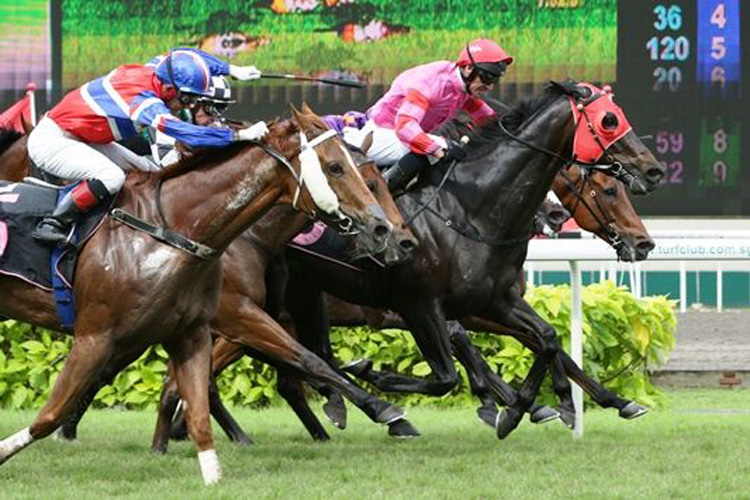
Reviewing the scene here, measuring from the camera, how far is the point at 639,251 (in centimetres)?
709

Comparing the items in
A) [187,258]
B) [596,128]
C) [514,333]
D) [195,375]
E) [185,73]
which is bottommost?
[514,333]

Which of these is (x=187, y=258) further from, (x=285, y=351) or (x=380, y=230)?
(x=285, y=351)

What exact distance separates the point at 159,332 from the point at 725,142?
6.57m

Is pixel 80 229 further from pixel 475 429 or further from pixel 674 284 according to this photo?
pixel 674 284

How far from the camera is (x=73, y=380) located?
5520 millimetres

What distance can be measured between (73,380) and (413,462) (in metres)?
1.29

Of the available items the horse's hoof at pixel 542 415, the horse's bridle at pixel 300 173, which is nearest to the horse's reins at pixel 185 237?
the horse's bridle at pixel 300 173

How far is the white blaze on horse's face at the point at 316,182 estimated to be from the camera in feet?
18.0

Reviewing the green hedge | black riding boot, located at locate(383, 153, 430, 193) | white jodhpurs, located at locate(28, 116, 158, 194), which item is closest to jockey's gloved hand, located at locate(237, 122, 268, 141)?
white jodhpurs, located at locate(28, 116, 158, 194)

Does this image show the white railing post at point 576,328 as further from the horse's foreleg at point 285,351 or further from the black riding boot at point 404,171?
the horse's foreleg at point 285,351

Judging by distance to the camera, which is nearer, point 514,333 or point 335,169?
point 335,169

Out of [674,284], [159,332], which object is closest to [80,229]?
[159,332]

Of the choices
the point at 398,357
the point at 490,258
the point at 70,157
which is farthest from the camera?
the point at 398,357

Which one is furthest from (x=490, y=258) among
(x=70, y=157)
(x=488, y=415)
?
(x=70, y=157)
